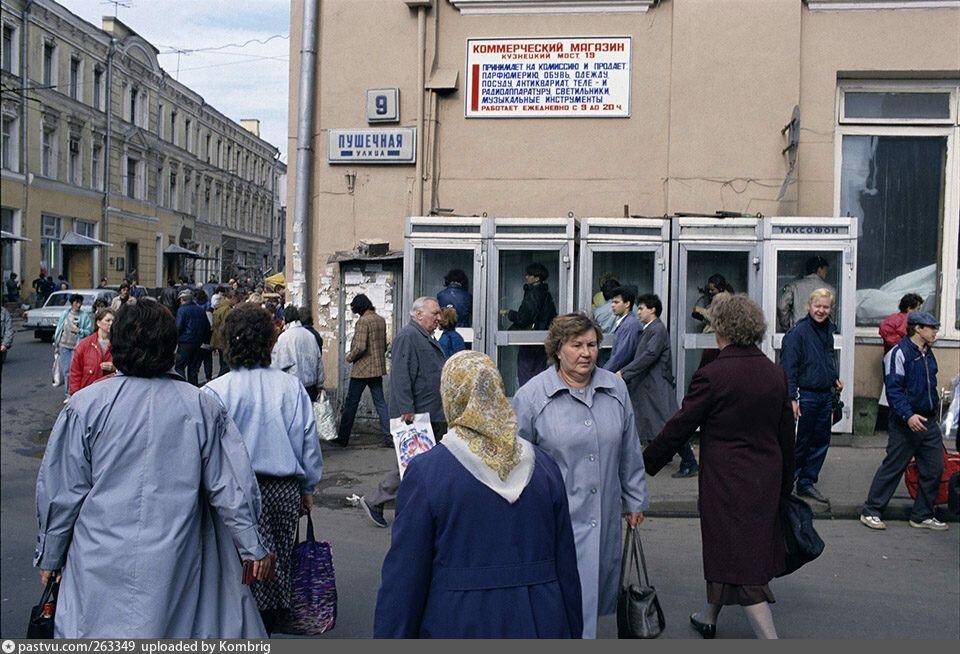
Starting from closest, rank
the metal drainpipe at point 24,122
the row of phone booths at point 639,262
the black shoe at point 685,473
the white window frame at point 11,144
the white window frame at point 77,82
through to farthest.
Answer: the white window frame at point 11,144, the metal drainpipe at point 24,122, the white window frame at point 77,82, the black shoe at point 685,473, the row of phone booths at point 639,262

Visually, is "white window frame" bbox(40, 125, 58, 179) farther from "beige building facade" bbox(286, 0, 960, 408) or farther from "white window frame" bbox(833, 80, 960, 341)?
"white window frame" bbox(833, 80, 960, 341)

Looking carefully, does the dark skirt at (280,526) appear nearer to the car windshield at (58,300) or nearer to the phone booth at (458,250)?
the car windshield at (58,300)

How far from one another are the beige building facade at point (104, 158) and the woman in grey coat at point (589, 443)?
196cm

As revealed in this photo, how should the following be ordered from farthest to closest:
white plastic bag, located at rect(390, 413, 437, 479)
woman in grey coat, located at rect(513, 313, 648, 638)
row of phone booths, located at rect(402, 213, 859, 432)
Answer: row of phone booths, located at rect(402, 213, 859, 432) → white plastic bag, located at rect(390, 413, 437, 479) → woman in grey coat, located at rect(513, 313, 648, 638)

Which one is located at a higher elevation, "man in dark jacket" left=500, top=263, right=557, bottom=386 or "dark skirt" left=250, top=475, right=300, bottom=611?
"man in dark jacket" left=500, top=263, right=557, bottom=386

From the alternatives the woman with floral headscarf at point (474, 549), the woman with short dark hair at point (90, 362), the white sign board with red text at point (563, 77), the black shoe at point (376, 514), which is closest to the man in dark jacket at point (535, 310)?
the white sign board with red text at point (563, 77)

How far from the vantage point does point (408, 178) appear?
37.0ft

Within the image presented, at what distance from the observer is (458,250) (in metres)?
10.6

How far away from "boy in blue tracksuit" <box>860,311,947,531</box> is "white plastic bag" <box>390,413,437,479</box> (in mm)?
3542

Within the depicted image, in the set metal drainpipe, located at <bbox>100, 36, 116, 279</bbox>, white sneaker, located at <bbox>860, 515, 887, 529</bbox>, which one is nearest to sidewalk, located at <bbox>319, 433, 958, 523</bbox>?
white sneaker, located at <bbox>860, 515, 887, 529</bbox>

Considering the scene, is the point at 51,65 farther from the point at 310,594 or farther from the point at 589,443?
the point at 589,443

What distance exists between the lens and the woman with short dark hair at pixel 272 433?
14.2ft

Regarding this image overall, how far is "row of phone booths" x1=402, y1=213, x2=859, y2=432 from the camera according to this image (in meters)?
10.0

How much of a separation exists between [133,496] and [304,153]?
8626 millimetres
